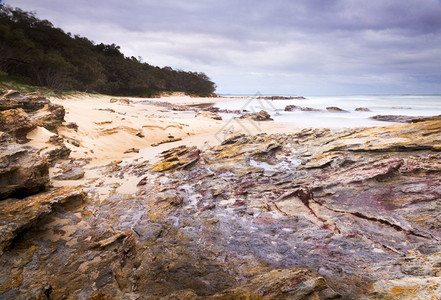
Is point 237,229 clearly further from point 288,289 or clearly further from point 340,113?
point 340,113

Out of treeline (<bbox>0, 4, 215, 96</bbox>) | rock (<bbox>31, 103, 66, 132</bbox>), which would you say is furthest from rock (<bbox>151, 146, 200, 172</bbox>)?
treeline (<bbox>0, 4, 215, 96</bbox>)

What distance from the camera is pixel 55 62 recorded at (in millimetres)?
26219

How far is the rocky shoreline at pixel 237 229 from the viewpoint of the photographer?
227 cm

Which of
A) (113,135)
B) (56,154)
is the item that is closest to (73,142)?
(56,154)

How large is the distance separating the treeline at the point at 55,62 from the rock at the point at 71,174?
2534 centimetres

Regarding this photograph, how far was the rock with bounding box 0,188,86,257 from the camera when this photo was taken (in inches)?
110

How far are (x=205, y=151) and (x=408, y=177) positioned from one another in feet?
15.6

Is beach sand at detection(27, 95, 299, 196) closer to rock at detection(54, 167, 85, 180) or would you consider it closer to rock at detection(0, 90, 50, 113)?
rock at detection(54, 167, 85, 180)

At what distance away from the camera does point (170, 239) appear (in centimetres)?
324

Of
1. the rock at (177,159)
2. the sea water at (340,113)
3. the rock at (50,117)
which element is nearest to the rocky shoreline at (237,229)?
the rock at (177,159)

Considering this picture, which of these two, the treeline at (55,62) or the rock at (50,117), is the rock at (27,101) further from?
the treeline at (55,62)

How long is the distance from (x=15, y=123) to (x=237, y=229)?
5.70 metres

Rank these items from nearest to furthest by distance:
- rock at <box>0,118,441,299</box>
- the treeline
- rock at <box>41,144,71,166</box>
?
rock at <box>0,118,441,299</box> < rock at <box>41,144,71,166</box> < the treeline

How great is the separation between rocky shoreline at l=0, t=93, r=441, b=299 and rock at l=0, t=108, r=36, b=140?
68 millimetres
